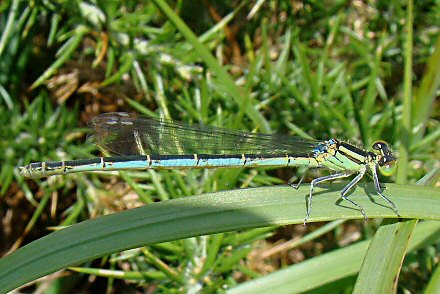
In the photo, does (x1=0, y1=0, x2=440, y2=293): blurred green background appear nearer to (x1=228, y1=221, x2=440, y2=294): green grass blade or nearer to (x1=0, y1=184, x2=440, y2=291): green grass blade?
(x1=228, y1=221, x2=440, y2=294): green grass blade

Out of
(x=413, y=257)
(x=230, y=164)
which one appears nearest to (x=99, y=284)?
(x=230, y=164)

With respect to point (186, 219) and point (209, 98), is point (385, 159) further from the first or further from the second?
point (186, 219)

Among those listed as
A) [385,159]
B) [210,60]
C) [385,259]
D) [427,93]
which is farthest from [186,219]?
[427,93]

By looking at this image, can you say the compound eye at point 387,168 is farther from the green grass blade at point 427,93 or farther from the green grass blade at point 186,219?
the green grass blade at point 186,219

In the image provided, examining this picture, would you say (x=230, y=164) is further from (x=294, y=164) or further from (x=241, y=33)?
(x=241, y=33)

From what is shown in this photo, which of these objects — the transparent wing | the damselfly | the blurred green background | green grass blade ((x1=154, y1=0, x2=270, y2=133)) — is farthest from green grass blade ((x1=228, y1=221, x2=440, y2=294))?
green grass blade ((x1=154, y1=0, x2=270, y2=133))

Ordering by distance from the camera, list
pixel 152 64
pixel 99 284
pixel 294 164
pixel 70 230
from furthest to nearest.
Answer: pixel 99 284, pixel 152 64, pixel 294 164, pixel 70 230
